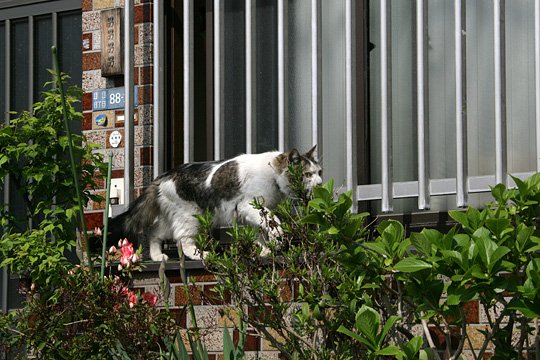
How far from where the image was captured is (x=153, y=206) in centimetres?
628

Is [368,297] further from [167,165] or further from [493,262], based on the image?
[167,165]

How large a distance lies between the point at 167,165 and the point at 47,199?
738 mm

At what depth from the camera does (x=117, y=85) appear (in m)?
6.89

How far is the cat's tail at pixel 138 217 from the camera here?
20.6 ft

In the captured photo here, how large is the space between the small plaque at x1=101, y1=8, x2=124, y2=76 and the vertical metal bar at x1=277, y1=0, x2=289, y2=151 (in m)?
1.16

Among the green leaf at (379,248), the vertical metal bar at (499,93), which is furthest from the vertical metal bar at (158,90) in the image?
the green leaf at (379,248)

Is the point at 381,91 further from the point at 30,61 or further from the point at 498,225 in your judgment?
the point at 30,61

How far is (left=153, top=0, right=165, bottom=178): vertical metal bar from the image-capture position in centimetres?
645

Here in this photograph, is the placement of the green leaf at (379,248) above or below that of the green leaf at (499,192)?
below

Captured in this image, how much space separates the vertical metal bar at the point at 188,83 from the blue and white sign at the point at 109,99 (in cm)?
55

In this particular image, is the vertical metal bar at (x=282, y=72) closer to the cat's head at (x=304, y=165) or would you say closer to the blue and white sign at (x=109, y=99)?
the cat's head at (x=304, y=165)

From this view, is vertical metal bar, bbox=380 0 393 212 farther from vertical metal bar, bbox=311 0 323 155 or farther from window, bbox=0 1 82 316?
window, bbox=0 1 82 316

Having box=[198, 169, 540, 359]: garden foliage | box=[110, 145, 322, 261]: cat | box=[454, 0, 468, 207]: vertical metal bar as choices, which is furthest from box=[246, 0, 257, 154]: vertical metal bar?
box=[198, 169, 540, 359]: garden foliage

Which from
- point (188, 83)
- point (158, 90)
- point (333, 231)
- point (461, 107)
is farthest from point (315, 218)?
point (158, 90)
